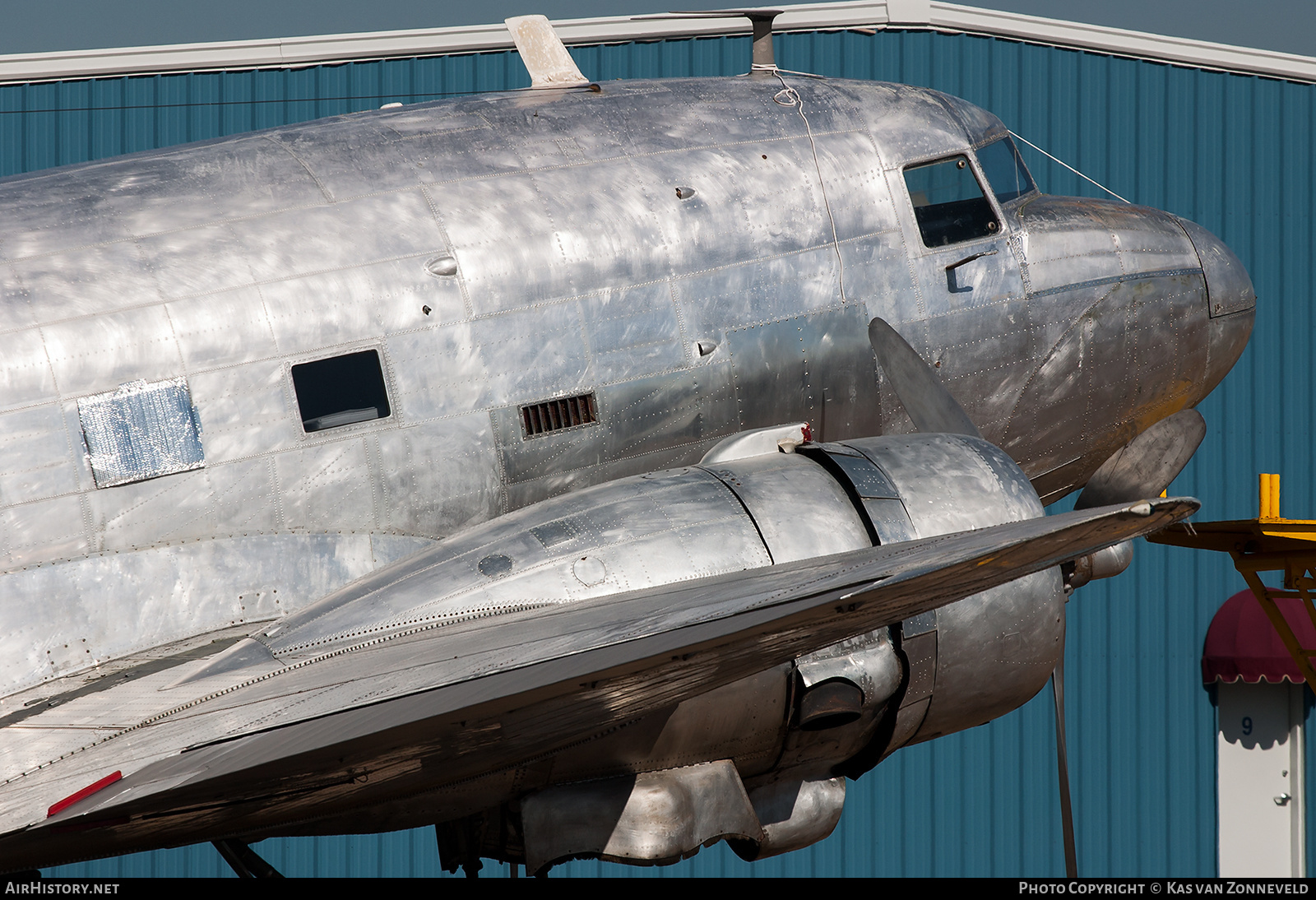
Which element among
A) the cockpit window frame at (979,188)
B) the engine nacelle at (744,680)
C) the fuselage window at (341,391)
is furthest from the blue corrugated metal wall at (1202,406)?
the fuselage window at (341,391)

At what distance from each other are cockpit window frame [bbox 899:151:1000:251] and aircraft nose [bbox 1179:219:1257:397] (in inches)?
64.3

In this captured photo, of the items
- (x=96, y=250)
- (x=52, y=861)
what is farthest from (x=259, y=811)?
(x=96, y=250)

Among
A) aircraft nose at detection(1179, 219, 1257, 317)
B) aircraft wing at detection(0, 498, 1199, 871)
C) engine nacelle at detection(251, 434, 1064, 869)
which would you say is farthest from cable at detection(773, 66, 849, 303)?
aircraft nose at detection(1179, 219, 1257, 317)

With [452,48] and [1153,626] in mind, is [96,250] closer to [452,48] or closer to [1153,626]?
[452,48]

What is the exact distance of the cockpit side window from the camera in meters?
8.35

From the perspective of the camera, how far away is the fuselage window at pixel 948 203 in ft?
25.9

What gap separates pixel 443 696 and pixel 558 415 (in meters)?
2.85

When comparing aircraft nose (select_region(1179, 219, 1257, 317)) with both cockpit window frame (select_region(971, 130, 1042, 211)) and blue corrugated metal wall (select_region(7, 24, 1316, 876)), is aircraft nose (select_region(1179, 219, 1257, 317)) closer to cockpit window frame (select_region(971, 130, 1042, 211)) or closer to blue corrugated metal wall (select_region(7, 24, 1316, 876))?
cockpit window frame (select_region(971, 130, 1042, 211))

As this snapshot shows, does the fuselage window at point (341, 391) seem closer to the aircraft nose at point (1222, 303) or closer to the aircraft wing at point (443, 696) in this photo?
the aircraft wing at point (443, 696)

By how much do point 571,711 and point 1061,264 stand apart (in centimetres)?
519

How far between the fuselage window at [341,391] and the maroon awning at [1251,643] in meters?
14.4

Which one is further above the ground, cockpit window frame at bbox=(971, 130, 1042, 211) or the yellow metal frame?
cockpit window frame at bbox=(971, 130, 1042, 211)

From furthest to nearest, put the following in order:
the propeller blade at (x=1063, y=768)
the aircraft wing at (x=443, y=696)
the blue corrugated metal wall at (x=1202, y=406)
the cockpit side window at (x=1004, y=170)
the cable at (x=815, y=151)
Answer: the blue corrugated metal wall at (x=1202, y=406)
the cockpit side window at (x=1004, y=170)
the cable at (x=815, y=151)
the propeller blade at (x=1063, y=768)
the aircraft wing at (x=443, y=696)

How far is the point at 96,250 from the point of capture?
6.12 metres
